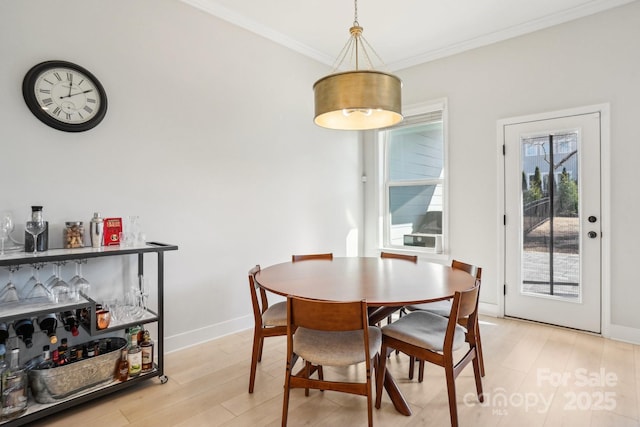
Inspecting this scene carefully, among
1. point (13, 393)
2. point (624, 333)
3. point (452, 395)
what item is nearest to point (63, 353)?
point (13, 393)

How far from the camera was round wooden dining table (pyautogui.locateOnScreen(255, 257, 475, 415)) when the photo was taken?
180cm

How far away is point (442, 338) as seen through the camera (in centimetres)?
194

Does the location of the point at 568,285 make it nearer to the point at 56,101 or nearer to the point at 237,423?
the point at 237,423

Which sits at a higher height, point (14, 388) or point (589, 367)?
point (14, 388)

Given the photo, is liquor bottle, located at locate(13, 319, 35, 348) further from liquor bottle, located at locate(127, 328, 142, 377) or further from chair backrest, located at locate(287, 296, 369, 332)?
chair backrest, located at locate(287, 296, 369, 332)

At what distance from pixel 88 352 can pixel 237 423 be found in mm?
1053

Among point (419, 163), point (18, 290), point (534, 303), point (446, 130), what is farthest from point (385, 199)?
point (18, 290)

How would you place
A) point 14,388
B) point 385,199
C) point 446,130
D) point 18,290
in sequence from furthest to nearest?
1. point 385,199
2. point 446,130
3. point 18,290
4. point 14,388

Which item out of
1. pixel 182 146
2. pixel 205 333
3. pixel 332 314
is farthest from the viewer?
pixel 205 333

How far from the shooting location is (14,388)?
6.06ft

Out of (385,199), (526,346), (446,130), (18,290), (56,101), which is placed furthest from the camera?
(385,199)

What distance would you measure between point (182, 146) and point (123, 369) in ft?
5.59

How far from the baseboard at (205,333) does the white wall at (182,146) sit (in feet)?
0.04

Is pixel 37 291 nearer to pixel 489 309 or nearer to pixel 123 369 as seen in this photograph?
pixel 123 369
